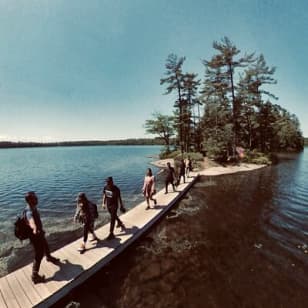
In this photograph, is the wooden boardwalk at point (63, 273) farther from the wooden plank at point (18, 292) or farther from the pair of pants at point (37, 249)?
the pair of pants at point (37, 249)

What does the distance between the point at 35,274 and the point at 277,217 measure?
932 centimetres

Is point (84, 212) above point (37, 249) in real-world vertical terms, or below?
above

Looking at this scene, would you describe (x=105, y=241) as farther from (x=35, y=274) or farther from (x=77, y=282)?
(x=35, y=274)

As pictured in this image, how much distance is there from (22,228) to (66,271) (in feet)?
5.10

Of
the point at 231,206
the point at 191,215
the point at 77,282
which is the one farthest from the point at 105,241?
the point at 231,206

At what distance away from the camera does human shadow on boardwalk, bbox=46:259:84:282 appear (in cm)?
427

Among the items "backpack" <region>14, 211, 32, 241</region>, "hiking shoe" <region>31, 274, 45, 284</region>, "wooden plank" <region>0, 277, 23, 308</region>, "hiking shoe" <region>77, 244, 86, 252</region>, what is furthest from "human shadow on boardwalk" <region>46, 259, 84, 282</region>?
"backpack" <region>14, 211, 32, 241</region>

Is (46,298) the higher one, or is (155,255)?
(46,298)

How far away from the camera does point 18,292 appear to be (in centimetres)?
387

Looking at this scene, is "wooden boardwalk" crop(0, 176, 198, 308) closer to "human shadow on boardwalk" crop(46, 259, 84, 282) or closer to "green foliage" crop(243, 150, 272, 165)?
"human shadow on boardwalk" crop(46, 259, 84, 282)

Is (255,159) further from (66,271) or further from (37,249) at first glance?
(37,249)

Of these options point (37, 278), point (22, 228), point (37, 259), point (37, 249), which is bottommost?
point (37, 278)

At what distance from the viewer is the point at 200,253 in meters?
5.81

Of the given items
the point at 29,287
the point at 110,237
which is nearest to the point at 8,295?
the point at 29,287
